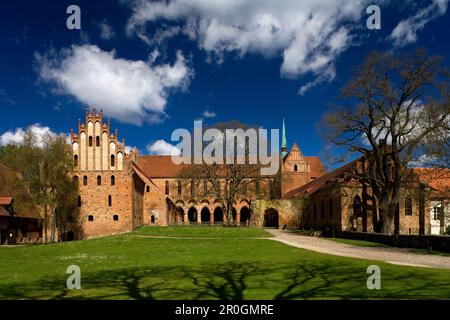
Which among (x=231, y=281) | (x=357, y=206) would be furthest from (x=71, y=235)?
(x=231, y=281)

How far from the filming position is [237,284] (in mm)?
10500

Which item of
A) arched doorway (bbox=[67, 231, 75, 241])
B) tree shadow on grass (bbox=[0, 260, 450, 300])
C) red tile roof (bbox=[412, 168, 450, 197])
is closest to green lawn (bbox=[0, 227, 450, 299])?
tree shadow on grass (bbox=[0, 260, 450, 300])

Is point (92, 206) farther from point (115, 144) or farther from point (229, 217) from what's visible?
point (229, 217)

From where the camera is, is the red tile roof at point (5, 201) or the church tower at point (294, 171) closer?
the red tile roof at point (5, 201)

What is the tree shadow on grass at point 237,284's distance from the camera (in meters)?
8.97

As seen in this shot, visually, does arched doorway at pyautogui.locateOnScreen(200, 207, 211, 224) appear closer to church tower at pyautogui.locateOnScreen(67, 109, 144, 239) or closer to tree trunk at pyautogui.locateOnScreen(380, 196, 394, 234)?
church tower at pyautogui.locateOnScreen(67, 109, 144, 239)

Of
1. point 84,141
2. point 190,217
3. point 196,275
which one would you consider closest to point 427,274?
point 196,275

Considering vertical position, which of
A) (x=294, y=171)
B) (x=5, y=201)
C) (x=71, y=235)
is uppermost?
(x=294, y=171)

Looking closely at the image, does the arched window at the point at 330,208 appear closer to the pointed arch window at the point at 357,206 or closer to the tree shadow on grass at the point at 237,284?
the pointed arch window at the point at 357,206

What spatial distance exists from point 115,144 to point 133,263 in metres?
27.5

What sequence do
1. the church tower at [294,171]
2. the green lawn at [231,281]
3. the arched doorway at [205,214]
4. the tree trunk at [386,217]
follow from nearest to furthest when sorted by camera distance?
the green lawn at [231,281], the tree trunk at [386,217], the church tower at [294,171], the arched doorway at [205,214]

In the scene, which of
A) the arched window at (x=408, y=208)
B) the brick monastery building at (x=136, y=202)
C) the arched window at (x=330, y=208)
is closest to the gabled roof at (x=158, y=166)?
the brick monastery building at (x=136, y=202)

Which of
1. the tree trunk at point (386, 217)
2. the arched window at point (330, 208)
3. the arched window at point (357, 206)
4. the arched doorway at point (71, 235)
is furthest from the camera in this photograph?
the arched doorway at point (71, 235)

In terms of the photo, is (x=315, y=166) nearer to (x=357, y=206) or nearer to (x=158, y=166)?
(x=158, y=166)
